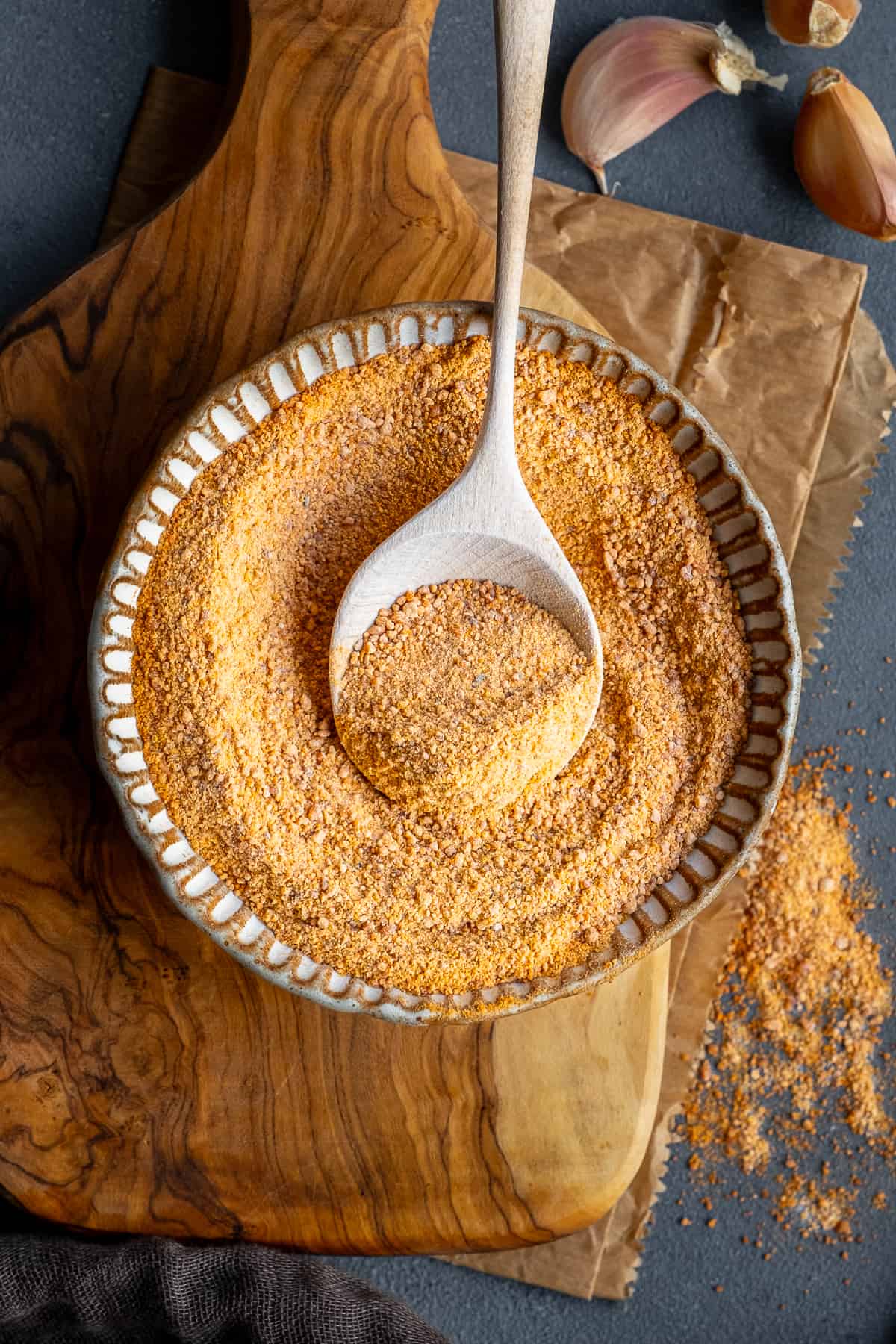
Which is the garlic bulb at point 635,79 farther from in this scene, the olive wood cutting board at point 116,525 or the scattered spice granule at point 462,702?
the scattered spice granule at point 462,702

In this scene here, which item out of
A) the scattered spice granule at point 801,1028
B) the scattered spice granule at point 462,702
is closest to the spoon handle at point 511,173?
the scattered spice granule at point 462,702

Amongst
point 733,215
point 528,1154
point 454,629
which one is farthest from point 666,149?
point 528,1154

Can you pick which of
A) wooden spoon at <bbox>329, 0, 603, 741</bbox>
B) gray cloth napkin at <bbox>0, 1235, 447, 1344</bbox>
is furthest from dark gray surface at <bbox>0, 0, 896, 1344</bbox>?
wooden spoon at <bbox>329, 0, 603, 741</bbox>

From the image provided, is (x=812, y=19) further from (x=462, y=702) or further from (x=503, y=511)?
(x=462, y=702)

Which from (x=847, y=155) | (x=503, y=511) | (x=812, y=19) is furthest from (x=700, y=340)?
(x=503, y=511)

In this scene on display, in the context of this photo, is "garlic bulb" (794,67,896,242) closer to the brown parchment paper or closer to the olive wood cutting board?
the brown parchment paper

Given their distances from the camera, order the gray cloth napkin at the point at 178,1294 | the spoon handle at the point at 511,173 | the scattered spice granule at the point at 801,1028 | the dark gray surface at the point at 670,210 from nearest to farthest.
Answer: the spoon handle at the point at 511,173, the gray cloth napkin at the point at 178,1294, the dark gray surface at the point at 670,210, the scattered spice granule at the point at 801,1028

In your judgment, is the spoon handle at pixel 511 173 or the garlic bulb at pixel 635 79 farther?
the garlic bulb at pixel 635 79
